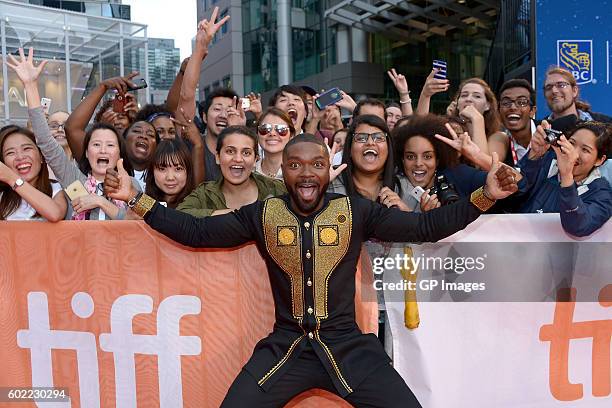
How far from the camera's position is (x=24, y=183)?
150 inches

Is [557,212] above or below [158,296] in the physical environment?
above

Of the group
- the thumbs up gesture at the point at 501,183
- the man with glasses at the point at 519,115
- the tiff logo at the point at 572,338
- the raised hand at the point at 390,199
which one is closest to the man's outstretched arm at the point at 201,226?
the raised hand at the point at 390,199

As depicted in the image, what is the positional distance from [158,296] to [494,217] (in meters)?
2.04

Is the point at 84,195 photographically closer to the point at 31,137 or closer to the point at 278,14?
the point at 31,137

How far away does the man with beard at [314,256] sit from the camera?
10.5ft

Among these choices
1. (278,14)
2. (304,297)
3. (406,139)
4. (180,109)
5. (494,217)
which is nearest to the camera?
(304,297)

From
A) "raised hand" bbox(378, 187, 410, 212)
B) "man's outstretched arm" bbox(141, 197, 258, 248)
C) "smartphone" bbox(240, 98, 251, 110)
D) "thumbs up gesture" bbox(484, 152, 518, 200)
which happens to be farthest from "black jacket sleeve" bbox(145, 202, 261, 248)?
"smartphone" bbox(240, 98, 251, 110)

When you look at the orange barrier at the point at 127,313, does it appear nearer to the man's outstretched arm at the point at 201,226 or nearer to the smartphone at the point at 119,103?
the man's outstretched arm at the point at 201,226

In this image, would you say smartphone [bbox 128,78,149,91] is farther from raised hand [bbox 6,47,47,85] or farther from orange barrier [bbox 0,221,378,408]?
orange barrier [bbox 0,221,378,408]

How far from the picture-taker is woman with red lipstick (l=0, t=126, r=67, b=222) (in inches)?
149

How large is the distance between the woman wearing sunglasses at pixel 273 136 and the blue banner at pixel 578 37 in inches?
268

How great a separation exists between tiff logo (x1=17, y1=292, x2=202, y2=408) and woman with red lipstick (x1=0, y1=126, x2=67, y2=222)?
0.55 meters

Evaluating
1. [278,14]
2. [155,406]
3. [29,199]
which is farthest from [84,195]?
[278,14]

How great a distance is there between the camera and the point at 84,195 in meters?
3.81
